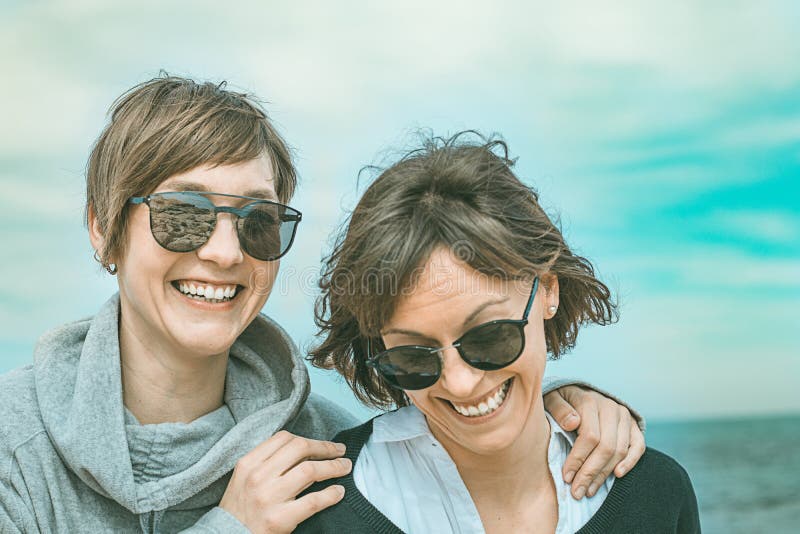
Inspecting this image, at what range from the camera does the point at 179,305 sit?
3148 millimetres

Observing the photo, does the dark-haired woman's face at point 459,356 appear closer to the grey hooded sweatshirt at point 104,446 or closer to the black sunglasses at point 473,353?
the black sunglasses at point 473,353

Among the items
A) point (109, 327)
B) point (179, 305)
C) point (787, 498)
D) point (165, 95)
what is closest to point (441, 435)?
point (179, 305)

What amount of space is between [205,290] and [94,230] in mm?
706

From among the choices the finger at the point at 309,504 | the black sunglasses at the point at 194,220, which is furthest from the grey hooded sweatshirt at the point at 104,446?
the black sunglasses at the point at 194,220

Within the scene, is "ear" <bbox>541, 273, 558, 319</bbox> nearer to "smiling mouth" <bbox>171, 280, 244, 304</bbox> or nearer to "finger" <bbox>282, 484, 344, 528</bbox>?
"finger" <bbox>282, 484, 344, 528</bbox>

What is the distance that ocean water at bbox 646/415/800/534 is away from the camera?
17766 millimetres

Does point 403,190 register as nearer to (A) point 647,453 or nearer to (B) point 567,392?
(B) point 567,392

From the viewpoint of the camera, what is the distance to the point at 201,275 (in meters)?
3.14

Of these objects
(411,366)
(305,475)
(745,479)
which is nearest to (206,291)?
(305,475)

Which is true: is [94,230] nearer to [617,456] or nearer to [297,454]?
[297,454]

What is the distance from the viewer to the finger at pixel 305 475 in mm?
Answer: 2766

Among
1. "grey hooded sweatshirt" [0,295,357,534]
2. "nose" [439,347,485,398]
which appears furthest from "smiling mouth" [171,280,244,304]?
"nose" [439,347,485,398]

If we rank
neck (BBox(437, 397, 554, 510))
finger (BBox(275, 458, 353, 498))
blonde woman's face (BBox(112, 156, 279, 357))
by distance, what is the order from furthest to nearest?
blonde woman's face (BBox(112, 156, 279, 357)) → neck (BBox(437, 397, 554, 510)) → finger (BBox(275, 458, 353, 498))

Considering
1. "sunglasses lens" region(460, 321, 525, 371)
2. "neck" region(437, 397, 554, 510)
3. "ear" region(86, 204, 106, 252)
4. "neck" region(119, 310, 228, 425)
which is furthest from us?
"ear" region(86, 204, 106, 252)
